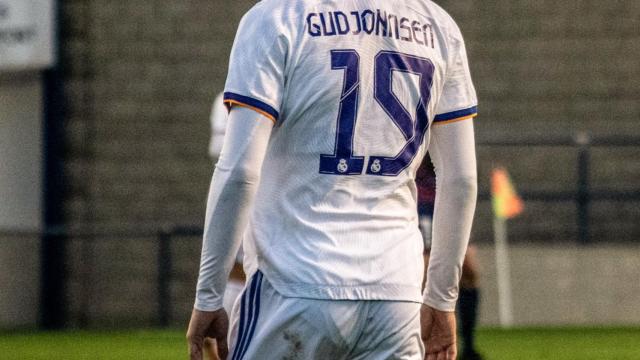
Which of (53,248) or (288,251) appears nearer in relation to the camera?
(288,251)

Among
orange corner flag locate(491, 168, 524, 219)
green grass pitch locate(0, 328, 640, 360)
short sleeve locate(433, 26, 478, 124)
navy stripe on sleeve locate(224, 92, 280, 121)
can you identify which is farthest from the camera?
orange corner flag locate(491, 168, 524, 219)

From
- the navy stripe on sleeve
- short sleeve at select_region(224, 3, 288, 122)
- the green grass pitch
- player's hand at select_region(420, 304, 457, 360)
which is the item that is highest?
short sleeve at select_region(224, 3, 288, 122)

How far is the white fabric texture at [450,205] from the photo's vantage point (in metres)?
3.54

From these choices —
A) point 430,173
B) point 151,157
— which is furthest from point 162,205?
point 430,173

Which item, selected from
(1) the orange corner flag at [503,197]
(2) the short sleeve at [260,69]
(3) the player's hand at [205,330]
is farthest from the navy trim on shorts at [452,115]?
(1) the orange corner flag at [503,197]

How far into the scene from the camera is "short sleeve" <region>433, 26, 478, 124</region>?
3521 mm

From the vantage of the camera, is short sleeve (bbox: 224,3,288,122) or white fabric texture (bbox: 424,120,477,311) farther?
white fabric texture (bbox: 424,120,477,311)

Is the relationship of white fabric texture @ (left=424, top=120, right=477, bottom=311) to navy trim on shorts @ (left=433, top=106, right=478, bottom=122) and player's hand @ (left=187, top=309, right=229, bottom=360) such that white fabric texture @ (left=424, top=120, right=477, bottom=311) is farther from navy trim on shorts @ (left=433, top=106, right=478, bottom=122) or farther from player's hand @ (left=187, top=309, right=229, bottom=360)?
player's hand @ (left=187, top=309, right=229, bottom=360)

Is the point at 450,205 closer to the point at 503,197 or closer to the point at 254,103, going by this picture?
the point at 254,103

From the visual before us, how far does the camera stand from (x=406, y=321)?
3.38 m

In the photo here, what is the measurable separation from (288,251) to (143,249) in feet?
41.3

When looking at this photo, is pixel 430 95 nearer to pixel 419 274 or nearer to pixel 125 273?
pixel 419 274

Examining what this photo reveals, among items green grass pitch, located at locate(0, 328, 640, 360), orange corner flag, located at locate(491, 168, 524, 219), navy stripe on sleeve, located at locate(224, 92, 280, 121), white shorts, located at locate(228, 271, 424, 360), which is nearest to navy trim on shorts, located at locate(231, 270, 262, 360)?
white shorts, located at locate(228, 271, 424, 360)

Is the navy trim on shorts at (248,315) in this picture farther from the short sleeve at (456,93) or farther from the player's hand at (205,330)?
the short sleeve at (456,93)
